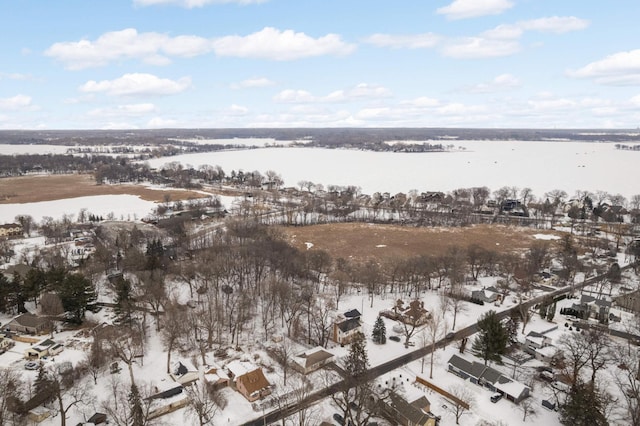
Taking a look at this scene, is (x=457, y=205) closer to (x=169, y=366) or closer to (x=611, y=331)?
(x=611, y=331)

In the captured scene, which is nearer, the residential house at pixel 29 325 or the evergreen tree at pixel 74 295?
the residential house at pixel 29 325

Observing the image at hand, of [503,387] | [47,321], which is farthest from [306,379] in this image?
[47,321]

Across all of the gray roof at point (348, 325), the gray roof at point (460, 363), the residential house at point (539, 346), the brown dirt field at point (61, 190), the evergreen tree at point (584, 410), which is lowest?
the residential house at point (539, 346)

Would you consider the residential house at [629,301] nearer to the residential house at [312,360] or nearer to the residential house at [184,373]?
the residential house at [312,360]

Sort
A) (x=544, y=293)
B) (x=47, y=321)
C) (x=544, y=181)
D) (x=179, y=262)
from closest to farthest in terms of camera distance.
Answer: (x=47, y=321) → (x=544, y=293) → (x=179, y=262) → (x=544, y=181)

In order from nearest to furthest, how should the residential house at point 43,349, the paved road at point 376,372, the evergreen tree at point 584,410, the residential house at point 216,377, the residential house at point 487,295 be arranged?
1. the evergreen tree at point 584,410
2. the paved road at point 376,372
3. the residential house at point 216,377
4. the residential house at point 43,349
5. the residential house at point 487,295

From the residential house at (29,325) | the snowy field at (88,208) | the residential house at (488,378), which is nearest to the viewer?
the residential house at (488,378)

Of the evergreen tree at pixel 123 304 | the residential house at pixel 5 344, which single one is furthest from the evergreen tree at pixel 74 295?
the residential house at pixel 5 344
